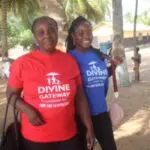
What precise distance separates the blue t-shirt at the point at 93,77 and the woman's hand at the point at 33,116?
0.57 metres

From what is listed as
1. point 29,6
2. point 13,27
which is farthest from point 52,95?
point 13,27

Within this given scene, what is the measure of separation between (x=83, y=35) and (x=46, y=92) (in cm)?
72

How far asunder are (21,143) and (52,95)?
1.35 ft

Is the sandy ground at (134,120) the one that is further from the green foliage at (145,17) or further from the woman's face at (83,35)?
the green foliage at (145,17)

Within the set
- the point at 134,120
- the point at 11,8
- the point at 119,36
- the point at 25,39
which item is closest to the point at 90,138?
the point at 134,120

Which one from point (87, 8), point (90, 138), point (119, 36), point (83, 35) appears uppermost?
point (83, 35)

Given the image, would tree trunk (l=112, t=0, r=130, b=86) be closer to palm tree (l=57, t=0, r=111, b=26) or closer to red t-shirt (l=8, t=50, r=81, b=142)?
red t-shirt (l=8, t=50, r=81, b=142)

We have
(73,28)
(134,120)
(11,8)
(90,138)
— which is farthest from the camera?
(11,8)

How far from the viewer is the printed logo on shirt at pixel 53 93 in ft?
8.22

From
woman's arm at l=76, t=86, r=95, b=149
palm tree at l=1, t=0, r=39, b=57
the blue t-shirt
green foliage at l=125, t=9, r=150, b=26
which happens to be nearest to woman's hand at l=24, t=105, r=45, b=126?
woman's arm at l=76, t=86, r=95, b=149

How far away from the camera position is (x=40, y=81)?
2529mm

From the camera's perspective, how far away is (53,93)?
2506 mm

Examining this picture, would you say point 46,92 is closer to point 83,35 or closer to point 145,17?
point 83,35

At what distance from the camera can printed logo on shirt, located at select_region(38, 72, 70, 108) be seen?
2.51 metres
